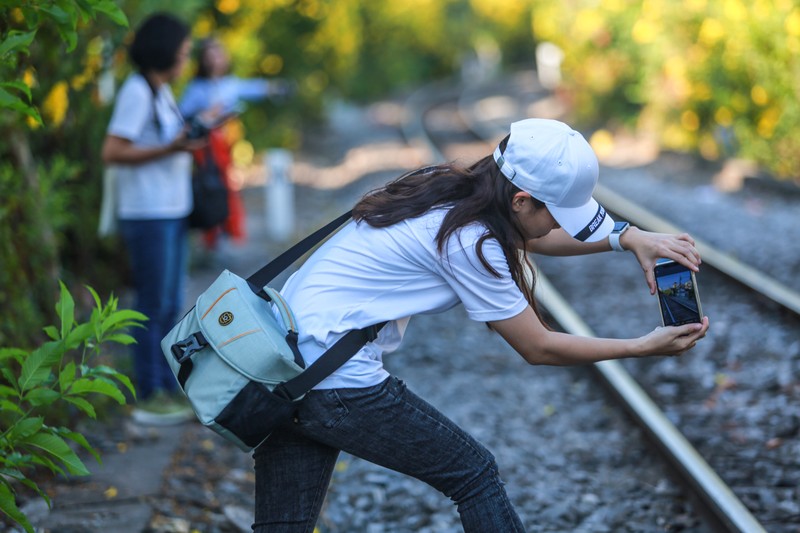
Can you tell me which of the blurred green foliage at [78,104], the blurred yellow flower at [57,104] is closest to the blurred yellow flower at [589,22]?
the blurred green foliage at [78,104]

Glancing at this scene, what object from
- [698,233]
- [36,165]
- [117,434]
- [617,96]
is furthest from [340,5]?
[117,434]

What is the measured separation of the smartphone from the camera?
2.56 m

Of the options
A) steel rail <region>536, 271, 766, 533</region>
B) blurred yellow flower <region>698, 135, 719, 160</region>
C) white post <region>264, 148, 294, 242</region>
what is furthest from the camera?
blurred yellow flower <region>698, 135, 719, 160</region>

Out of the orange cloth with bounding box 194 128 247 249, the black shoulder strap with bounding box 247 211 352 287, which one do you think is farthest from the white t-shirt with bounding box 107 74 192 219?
the black shoulder strap with bounding box 247 211 352 287

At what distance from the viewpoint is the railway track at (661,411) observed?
3889 mm

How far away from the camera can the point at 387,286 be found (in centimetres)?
256

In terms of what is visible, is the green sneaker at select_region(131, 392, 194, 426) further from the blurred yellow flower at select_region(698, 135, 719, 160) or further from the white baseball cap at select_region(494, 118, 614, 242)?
the blurred yellow flower at select_region(698, 135, 719, 160)

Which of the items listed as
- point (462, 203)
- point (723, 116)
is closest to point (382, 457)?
point (462, 203)

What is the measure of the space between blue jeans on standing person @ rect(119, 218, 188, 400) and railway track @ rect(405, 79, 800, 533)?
1994mm

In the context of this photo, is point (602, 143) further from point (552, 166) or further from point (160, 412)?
point (552, 166)

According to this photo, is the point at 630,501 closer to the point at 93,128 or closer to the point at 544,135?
the point at 544,135

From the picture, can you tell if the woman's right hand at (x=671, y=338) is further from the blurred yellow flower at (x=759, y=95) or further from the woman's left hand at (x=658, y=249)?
the blurred yellow flower at (x=759, y=95)

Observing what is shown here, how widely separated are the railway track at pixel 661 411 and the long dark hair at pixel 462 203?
0.91 metres

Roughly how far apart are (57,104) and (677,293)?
17.8 ft
